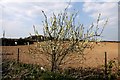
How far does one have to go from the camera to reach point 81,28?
28.8 feet

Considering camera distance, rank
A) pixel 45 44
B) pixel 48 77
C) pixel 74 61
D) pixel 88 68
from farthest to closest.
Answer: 1. pixel 88 68
2. pixel 74 61
3. pixel 45 44
4. pixel 48 77

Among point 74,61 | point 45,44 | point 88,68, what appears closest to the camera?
point 45,44

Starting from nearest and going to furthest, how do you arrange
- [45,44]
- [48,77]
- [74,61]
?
[48,77] < [45,44] < [74,61]

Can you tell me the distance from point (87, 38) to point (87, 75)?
1.38m

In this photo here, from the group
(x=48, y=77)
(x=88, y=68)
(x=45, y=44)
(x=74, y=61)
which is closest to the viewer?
(x=48, y=77)

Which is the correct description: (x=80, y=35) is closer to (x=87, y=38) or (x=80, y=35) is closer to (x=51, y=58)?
(x=87, y=38)

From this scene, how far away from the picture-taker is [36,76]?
8.88 m

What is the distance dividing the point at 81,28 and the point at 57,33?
823 millimetres

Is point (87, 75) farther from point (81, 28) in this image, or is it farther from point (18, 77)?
point (18, 77)

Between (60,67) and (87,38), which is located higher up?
(87,38)

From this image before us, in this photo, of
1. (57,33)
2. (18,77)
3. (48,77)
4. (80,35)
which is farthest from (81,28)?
(18,77)

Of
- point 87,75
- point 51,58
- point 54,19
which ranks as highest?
point 54,19

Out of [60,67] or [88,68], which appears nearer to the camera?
[60,67]

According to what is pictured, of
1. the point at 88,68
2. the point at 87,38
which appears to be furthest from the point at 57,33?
the point at 88,68
